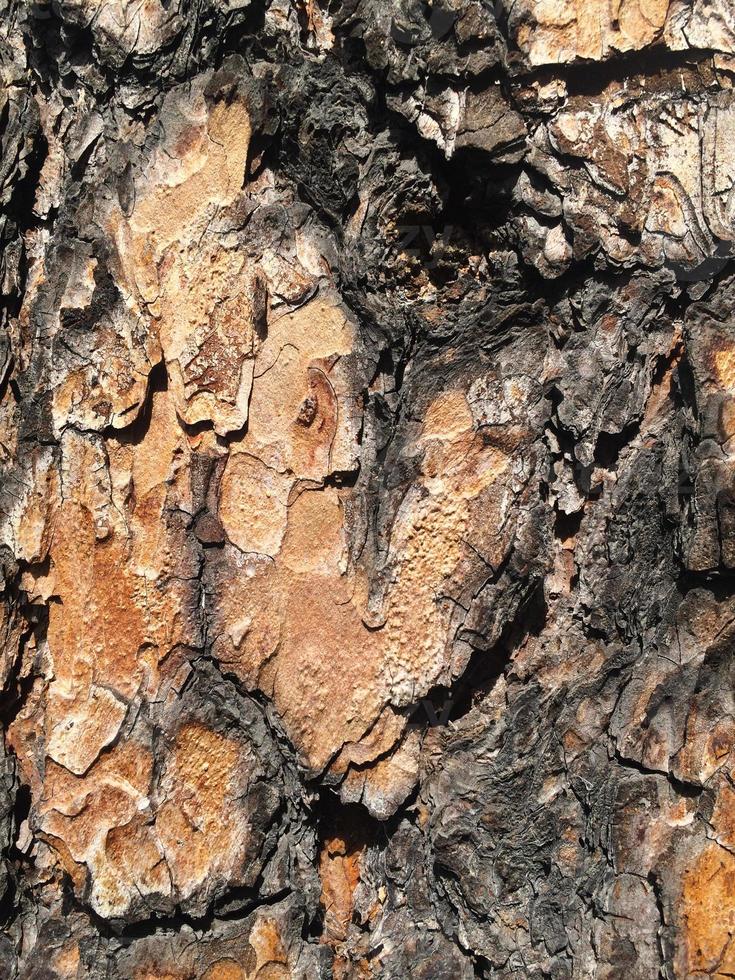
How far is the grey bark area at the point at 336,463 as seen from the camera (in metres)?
1.11

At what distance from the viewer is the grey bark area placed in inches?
43.7

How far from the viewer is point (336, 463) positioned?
1133mm

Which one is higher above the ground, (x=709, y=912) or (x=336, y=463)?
(x=336, y=463)

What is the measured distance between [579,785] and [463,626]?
0.82ft

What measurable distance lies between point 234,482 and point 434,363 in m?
0.29

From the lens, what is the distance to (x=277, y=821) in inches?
45.2

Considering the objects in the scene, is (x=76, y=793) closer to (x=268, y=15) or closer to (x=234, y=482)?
(x=234, y=482)

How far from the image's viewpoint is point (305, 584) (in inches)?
45.1

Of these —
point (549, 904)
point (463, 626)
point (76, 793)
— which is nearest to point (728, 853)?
point (549, 904)

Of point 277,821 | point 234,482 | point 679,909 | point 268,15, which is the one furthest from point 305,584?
point 268,15

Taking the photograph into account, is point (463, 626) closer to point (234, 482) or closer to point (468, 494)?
point (468, 494)

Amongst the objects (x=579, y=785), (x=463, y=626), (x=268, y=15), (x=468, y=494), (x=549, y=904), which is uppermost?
(x=268, y=15)

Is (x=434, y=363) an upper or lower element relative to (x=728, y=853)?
upper

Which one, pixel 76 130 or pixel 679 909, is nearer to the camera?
pixel 679 909
